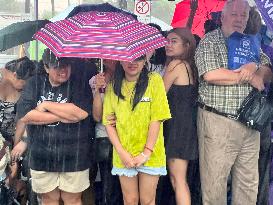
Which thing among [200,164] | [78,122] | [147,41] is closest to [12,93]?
[78,122]

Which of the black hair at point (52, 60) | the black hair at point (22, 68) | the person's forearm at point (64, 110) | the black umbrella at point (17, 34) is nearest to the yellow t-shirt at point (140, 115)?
the person's forearm at point (64, 110)

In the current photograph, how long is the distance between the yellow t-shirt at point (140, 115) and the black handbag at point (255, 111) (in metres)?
0.75

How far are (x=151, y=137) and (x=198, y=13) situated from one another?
9.36ft

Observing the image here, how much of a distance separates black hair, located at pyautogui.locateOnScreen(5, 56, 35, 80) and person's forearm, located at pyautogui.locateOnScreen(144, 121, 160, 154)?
166 centimetres

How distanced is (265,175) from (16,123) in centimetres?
273

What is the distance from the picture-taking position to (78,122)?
4.00 metres

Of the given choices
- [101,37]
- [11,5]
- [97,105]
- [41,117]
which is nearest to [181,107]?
[97,105]

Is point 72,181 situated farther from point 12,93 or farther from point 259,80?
point 259,80

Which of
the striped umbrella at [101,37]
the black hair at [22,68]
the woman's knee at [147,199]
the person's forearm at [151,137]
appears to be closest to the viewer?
the striped umbrella at [101,37]

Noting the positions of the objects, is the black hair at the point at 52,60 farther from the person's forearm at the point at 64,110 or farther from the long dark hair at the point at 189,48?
the long dark hair at the point at 189,48

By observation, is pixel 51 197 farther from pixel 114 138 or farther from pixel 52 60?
pixel 52 60

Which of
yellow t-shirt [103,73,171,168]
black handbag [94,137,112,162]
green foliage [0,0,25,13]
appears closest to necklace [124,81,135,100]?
yellow t-shirt [103,73,171,168]

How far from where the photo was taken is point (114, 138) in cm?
390

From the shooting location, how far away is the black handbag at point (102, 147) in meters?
4.26
